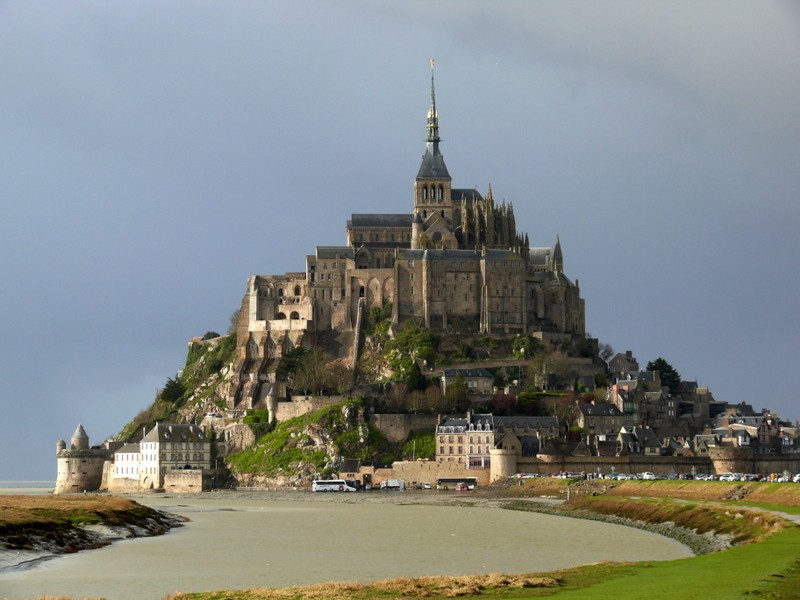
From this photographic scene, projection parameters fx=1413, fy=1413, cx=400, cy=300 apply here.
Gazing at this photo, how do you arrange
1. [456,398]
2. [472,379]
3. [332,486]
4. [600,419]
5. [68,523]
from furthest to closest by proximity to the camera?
[472,379]
[456,398]
[600,419]
[332,486]
[68,523]

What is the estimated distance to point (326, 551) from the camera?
56.2m

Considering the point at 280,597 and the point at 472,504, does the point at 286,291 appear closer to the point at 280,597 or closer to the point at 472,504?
the point at 472,504

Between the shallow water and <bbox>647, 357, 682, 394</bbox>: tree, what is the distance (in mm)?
51559

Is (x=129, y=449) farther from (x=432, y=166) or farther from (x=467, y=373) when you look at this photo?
(x=432, y=166)

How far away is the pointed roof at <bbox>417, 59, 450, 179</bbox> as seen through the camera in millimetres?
141625

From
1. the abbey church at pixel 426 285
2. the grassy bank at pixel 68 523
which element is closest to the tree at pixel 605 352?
the abbey church at pixel 426 285

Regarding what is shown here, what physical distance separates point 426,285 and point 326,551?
73.4m

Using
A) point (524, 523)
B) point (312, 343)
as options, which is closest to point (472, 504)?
point (524, 523)

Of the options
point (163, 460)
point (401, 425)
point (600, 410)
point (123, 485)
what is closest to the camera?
point (600, 410)

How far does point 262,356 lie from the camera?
131 meters

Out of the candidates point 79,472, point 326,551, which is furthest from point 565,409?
point 326,551

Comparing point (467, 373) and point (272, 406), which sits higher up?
point (467, 373)

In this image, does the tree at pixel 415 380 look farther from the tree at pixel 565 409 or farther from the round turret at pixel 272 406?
the round turret at pixel 272 406

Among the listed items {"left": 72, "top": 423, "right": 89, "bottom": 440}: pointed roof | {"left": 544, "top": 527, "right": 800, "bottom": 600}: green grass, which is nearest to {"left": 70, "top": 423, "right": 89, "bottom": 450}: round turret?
{"left": 72, "top": 423, "right": 89, "bottom": 440}: pointed roof
